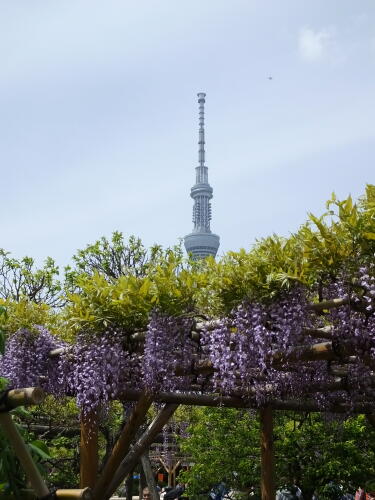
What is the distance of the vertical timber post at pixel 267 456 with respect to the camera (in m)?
10.7

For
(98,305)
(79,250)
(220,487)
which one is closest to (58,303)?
(79,250)

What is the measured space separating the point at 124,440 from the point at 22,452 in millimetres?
6086

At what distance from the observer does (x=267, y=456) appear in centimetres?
1080

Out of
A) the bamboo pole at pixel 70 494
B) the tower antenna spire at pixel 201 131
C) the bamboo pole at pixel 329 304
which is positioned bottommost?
the bamboo pole at pixel 70 494

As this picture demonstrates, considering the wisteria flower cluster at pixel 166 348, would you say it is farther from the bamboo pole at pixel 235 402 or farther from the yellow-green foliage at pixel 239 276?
the bamboo pole at pixel 235 402

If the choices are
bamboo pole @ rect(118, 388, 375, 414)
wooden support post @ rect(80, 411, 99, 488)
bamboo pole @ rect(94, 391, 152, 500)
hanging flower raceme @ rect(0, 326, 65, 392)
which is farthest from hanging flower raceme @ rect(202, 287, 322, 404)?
bamboo pole @ rect(118, 388, 375, 414)

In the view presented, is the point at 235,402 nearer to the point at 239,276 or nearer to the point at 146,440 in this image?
the point at 146,440

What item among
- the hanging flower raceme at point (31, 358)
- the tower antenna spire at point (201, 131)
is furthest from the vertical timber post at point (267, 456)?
the tower antenna spire at point (201, 131)

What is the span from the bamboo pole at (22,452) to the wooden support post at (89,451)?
5.62m

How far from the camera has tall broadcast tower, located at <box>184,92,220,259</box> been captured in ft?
543

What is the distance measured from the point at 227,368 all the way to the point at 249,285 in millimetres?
991

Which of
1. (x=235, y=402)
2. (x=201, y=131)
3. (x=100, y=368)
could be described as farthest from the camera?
(x=201, y=131)

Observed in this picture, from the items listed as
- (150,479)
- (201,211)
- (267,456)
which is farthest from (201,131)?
(267,456)

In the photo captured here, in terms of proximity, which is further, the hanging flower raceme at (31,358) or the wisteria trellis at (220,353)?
the hanging flower raceme at (31,358)
